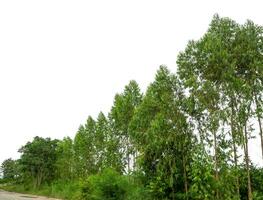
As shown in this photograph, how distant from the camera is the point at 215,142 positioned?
26734 mm

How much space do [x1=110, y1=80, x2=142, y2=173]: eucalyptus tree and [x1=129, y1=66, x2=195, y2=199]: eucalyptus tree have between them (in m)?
8.97

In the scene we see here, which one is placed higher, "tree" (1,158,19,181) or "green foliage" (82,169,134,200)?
"tree" (1,158,19,181)

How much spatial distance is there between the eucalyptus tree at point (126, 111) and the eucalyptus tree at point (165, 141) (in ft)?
29.4

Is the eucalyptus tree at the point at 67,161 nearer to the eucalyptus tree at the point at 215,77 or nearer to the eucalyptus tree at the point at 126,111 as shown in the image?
the eucalyptus tree at the point at 126,111

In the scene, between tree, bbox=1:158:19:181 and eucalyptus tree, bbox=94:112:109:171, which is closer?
eucalyptus tree, bbox=94:112:109:171

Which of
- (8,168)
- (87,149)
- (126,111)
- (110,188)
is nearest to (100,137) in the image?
(87,149)

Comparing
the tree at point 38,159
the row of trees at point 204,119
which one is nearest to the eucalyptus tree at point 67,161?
the tree at point 38,159

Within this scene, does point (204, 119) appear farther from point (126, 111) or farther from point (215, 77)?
point (126, 111)

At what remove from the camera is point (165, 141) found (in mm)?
29844

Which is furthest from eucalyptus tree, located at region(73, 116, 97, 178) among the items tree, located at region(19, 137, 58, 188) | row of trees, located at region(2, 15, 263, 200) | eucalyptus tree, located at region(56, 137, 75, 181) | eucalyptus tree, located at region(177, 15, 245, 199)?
eucalyptus tree, located at region(177, 15, 245, 199)

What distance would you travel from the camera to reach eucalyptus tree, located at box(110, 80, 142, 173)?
4115 centimetres

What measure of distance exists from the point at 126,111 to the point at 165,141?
39.3ft

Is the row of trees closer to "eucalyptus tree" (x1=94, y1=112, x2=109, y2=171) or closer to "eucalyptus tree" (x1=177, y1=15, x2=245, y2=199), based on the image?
"eucalyptus tree" (x1=177, y1=15, x2=245, y2=199)

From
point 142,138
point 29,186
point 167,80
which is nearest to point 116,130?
point 142,138
